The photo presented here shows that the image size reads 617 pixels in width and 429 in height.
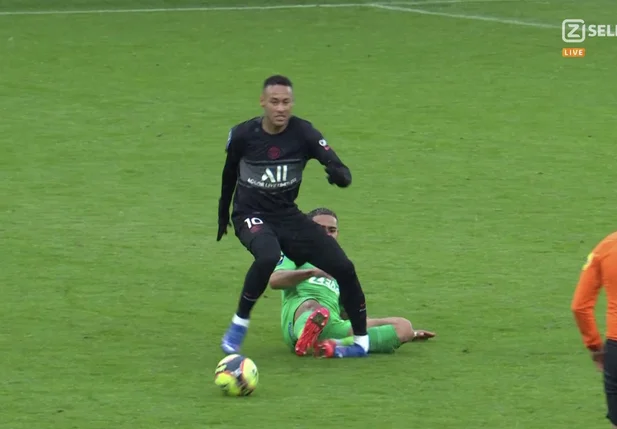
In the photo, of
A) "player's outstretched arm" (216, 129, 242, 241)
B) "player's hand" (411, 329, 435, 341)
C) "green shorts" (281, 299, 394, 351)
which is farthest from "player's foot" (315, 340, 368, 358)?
"player's outstretched arm" (216, 129, 242, 241)

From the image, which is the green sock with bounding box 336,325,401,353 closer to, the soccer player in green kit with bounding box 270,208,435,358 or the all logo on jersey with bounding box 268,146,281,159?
the soccer player in green kit with bounding box 270,208,435,358

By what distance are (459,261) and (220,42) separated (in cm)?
1158

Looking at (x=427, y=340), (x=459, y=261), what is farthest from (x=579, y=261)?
(x=427, y=340)

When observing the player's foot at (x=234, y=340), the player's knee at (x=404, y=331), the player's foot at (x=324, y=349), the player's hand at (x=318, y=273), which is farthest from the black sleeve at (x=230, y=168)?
the player's knee at (x=404, y=331)

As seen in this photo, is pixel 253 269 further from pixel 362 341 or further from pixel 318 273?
pixel 362 341

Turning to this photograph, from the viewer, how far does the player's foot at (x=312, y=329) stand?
9.64 metres

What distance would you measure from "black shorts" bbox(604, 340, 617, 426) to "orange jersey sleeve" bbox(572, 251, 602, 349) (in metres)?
0.16

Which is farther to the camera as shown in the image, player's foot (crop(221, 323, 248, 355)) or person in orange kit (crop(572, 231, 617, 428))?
player's foot (crop(221, 323, 248, 355))

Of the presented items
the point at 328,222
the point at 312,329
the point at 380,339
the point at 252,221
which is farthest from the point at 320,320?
the point at 328,222

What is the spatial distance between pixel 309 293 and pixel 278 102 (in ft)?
4.68

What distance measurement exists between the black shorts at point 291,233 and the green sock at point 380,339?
0.66 metres

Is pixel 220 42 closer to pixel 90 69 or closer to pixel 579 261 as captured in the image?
pixel 90 69

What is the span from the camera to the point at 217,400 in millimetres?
8820

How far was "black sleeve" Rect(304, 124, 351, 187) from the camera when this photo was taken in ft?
31.1
